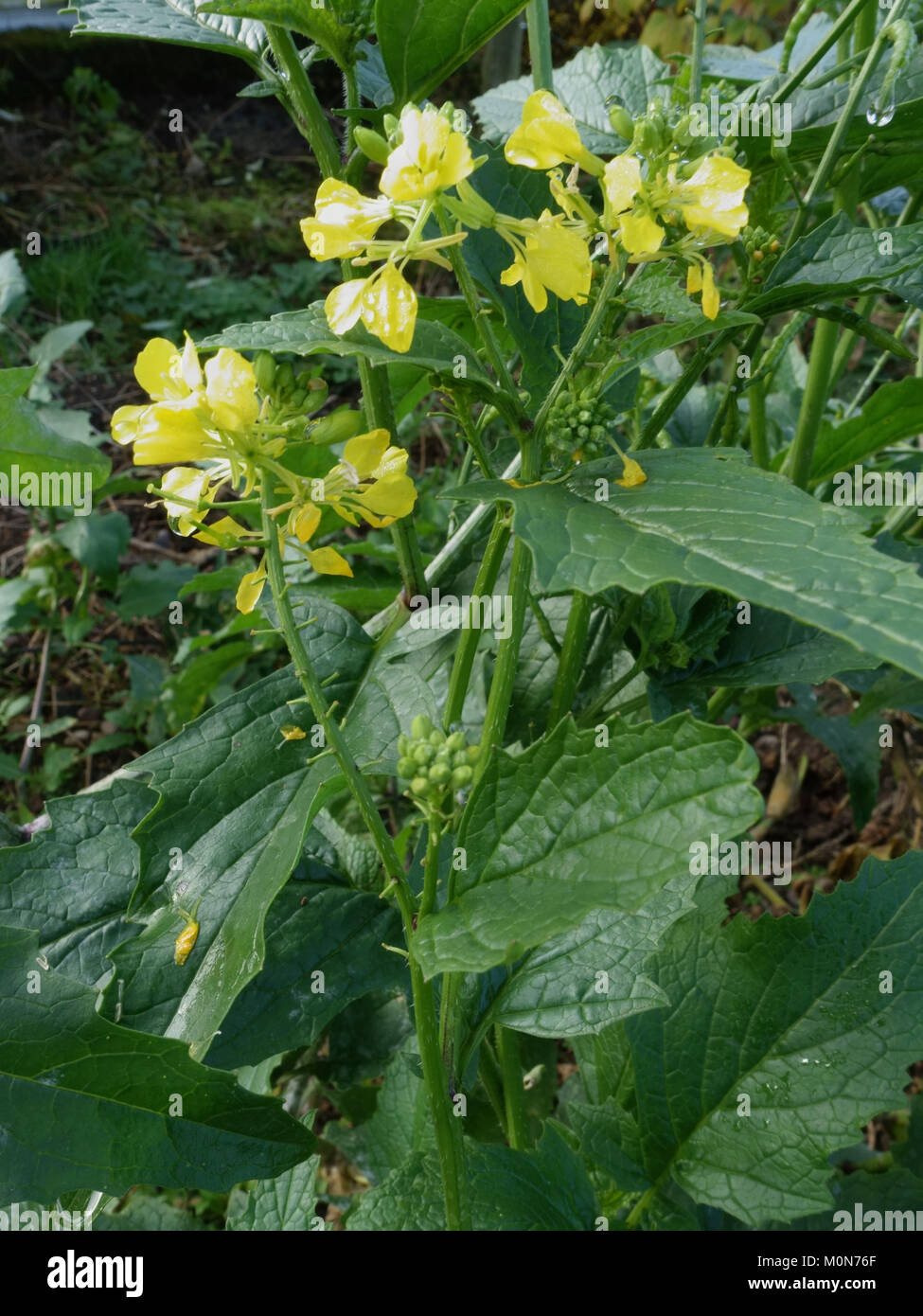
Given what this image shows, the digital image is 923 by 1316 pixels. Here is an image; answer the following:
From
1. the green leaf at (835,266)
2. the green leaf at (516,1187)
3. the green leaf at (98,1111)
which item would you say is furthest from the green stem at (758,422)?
the green leaf at (98,1111)

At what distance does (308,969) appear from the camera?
3.50 feet

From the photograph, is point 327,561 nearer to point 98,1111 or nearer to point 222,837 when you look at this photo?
point 222,837

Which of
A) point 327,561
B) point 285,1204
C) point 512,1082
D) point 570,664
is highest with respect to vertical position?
point 327,561

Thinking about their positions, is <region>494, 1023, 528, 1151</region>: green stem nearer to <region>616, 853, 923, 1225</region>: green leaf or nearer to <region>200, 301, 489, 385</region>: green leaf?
<region>616, 853, 923, 1225</region>: green leaf

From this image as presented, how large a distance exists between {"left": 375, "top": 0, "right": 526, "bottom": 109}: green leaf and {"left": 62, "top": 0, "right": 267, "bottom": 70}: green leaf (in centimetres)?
16

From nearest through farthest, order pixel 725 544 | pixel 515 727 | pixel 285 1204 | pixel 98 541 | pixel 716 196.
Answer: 1. pixel 725 544
2. pixel 716 196
3. pixel 285 1204
4. pixel 515 727
5. pixel 98 541

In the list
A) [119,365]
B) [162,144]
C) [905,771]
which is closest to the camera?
[905,771]

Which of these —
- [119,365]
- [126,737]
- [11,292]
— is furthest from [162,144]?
[126,737]

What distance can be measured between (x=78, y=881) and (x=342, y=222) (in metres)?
0.71

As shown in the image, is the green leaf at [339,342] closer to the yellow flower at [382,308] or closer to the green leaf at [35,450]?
the yellow flower at [382,308]

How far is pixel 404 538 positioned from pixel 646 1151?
27.5 inches

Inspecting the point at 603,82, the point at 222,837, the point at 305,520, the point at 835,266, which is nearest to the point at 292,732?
the point at 222,837
